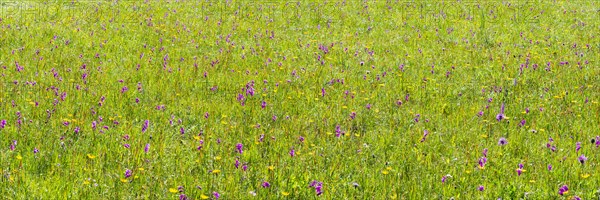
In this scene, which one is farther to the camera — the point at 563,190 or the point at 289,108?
the point at 289,108

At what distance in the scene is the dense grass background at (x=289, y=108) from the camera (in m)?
5.07

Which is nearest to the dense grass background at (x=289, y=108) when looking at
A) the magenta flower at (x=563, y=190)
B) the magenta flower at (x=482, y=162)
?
the magenta flower at (x=482, y=162)

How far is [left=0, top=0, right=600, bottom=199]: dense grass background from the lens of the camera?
5066 mm

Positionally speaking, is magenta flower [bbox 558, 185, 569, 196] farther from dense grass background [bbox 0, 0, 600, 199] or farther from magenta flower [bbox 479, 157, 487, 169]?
magenta flower [bbox 479, 157, 487, 169]

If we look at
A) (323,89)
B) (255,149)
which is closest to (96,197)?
(255,149)

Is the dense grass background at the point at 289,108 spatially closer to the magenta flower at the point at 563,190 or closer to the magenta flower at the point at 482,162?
the magenta flower at the point at 482,162

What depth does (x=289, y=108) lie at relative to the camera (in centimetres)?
742

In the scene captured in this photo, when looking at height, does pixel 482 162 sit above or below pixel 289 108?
above

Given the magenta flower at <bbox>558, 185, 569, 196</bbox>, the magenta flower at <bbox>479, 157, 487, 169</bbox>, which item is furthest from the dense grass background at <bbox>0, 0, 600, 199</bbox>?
the magenta flower at <bbox>558, 185, 569, 196</bbox>

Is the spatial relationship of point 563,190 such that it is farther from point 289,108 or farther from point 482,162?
point 289,108

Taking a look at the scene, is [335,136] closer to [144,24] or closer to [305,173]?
[305,173]

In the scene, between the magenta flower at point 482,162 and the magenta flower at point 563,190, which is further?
the magenta flower at point 482,162

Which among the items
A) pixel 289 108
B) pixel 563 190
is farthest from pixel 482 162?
pixel 289 108

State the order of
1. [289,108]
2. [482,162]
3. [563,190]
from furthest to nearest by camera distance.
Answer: [289,108] < [482,162] < [563,190]
